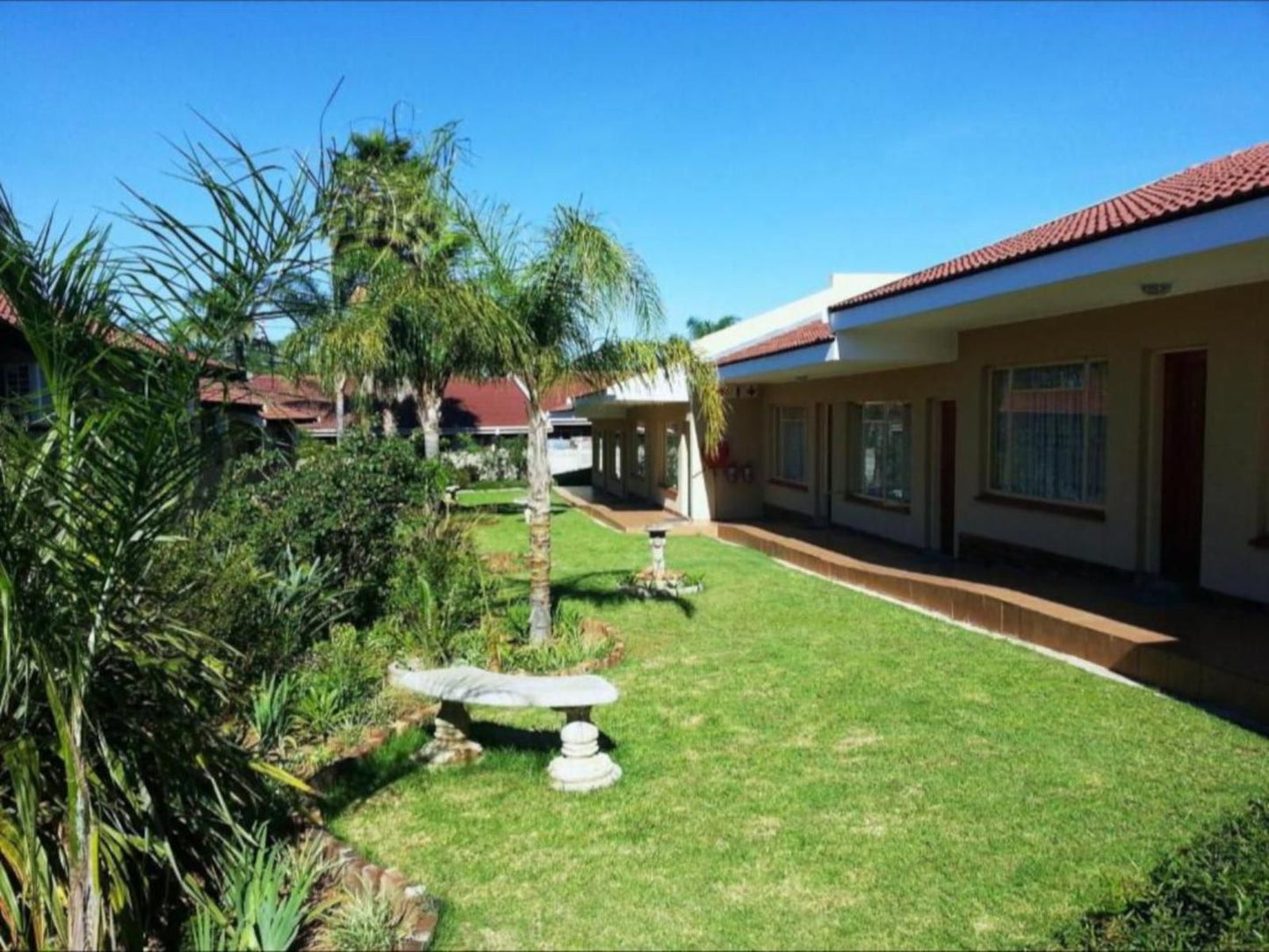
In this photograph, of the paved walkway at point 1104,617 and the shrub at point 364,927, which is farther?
the paved walkway at point 1104,617

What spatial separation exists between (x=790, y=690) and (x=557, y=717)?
1.93 metres

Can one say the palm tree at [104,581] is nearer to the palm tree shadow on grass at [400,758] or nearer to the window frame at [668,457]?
the palm tree shadow on grass at [400,758]

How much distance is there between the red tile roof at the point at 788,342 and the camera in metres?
14.0

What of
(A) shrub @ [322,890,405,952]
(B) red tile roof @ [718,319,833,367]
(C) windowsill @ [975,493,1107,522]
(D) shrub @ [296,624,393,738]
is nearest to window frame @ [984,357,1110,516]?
(C) windowsill @ [975,493,1107,522]

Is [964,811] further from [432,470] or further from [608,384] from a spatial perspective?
[432,470]

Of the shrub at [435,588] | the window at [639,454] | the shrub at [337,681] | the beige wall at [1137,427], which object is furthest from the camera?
the window at [639,454]

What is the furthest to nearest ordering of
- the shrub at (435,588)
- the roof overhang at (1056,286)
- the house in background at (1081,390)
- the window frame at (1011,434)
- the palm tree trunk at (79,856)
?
the window frame at (1011,434) < the shrub at (435,588) < the house in background at (1081,390) < the roof overhang at (1056,286) < the palm tree trunk at (79,856)

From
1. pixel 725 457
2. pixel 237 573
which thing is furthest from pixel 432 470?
pixel 725 457

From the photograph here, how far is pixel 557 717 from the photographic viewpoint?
722 cm

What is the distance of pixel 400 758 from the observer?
623 cm

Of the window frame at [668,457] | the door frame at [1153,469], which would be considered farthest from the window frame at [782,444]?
the door frame at [1153,469]

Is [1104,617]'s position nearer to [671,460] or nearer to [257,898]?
[257,898]

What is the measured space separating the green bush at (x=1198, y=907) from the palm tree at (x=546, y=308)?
608 centimetres

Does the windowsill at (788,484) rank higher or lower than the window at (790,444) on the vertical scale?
lower
